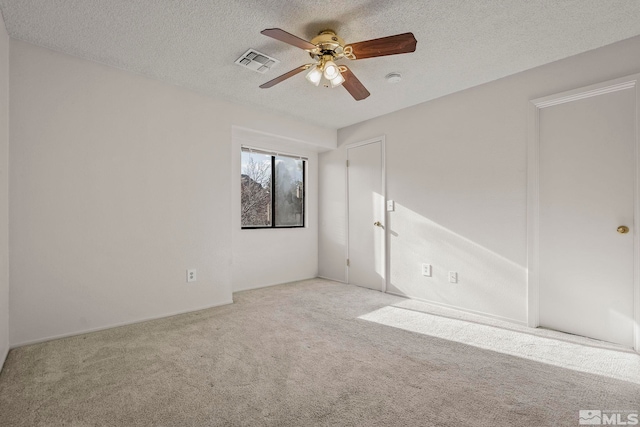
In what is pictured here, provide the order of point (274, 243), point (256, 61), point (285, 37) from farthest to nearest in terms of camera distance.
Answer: point (274, 243)
point (256, 61)
point (285, 37)

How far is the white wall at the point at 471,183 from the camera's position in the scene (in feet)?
9.25

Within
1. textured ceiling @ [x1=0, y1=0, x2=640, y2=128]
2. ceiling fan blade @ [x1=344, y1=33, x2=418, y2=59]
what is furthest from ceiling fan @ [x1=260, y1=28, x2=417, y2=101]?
textured ceiling @ [x1=0, y1=0, x2=640, y2=128]

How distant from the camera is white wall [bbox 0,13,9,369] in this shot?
212 cm

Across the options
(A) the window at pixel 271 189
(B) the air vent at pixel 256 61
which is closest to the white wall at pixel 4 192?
(B) the air vent at pixel 256 61

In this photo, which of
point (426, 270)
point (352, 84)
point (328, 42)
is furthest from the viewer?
point (426, 270)

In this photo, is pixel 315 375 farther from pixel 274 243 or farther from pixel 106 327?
pixel 274 243

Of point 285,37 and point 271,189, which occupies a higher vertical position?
point 285,37

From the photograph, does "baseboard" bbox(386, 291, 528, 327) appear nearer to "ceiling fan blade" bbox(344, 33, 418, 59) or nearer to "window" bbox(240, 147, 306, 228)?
"window" bbox(240, 147, 306, 228)

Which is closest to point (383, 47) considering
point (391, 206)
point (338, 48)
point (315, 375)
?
point (338, 48)

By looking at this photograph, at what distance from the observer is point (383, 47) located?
2006 mm

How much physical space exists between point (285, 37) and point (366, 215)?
2.81 metres

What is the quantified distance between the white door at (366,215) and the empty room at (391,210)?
0.83 feet

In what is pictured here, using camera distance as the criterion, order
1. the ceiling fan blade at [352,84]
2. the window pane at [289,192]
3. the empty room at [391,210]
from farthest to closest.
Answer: the window pane at [289,192] < the ceiling fan blade at [352,84] < the empty room at [391,210]

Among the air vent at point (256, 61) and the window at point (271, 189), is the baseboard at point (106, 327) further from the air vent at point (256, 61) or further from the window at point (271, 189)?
the air vent at point (256, 61)
